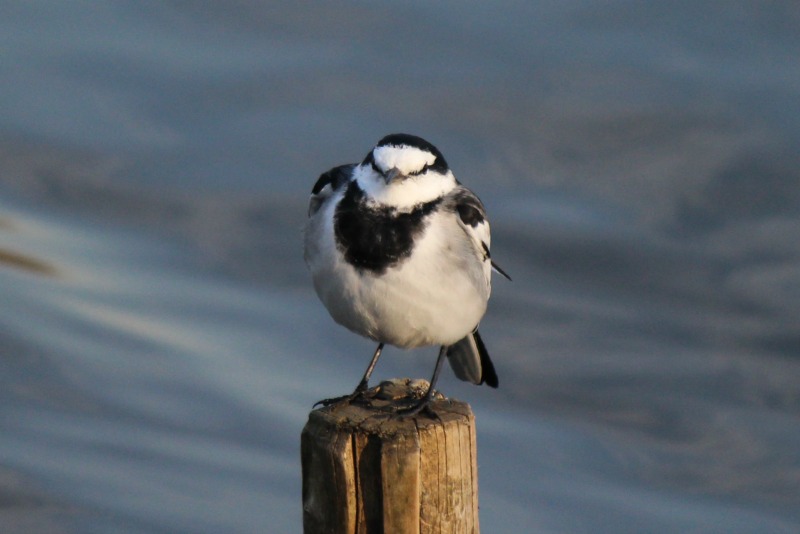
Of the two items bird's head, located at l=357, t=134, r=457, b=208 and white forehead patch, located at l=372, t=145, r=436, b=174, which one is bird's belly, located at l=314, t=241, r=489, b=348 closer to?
bird's head, located at l=357, t=134, r=457, b=208

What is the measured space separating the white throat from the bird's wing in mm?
148

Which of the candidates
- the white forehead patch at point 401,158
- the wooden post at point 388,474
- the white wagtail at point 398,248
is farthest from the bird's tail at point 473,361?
the wooden post at point 388,474

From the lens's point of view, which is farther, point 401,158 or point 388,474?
point 401,158

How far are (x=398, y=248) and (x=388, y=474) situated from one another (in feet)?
4.32

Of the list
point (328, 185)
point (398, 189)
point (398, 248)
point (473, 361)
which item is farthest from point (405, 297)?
point (473, 361)

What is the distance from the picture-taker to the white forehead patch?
7.60 metres

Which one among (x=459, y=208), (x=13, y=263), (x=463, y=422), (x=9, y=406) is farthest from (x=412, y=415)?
(x=13, y=263)

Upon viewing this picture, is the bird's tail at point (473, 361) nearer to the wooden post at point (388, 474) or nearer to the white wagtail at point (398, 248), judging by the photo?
the white wagtail at point (398, 248)

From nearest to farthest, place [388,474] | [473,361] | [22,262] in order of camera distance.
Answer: [388,474] → [473,361] → [22,262]

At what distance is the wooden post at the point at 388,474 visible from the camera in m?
6.71

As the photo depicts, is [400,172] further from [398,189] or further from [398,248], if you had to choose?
[398,248]

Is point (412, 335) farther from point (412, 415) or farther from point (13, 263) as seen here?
point (13, 263)

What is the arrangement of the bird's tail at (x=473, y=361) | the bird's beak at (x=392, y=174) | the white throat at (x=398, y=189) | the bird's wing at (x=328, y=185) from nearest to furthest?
the bird's beak at (x=392, y=174) < the white throat at (x=398, y=189) < the bird's wing at (x=328, y=185) < the bird's tail at (x=473, y=361)

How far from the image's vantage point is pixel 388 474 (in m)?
6.71
